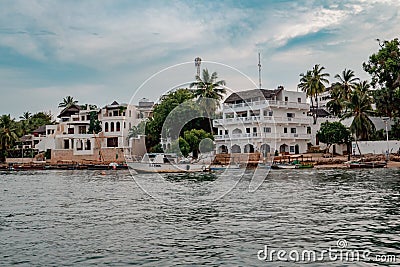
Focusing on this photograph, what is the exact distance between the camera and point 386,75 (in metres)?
64.6

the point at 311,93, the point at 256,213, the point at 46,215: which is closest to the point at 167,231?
the point at 256,213

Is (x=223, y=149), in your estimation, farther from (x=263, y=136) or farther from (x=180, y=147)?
(x=180, y=147)

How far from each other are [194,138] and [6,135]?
46.3 meters

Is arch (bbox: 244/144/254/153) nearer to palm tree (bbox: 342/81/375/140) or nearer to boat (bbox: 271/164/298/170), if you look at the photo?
boat (bbox: 271/164/298/170)

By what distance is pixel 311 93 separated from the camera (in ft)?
271

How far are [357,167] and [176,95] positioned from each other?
33.2 metres

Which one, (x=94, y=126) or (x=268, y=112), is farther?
(x=94, y=126)

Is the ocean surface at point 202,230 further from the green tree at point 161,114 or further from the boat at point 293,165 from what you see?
the green tree at point 161,114

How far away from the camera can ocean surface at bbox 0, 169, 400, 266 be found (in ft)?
44.9

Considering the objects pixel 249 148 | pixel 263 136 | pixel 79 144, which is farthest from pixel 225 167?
pixel 79 144

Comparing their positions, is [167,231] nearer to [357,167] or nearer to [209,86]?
[357,167]

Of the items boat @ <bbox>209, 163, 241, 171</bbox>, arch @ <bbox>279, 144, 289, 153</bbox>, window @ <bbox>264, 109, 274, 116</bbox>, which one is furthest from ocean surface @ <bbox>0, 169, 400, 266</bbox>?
arch @ <bbox>279, 144, 289, 153</bbox>

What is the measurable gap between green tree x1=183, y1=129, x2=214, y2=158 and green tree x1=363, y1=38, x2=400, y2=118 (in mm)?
24696

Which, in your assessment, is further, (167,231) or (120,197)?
(120,197)
